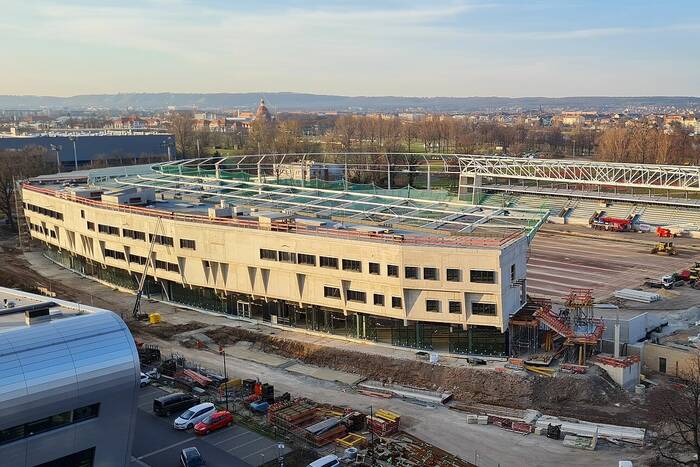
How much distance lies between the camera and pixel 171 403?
2991 centimetres

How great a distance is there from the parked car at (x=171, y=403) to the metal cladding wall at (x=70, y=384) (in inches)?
285

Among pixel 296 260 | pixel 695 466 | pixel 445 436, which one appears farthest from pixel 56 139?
pixel 695 466

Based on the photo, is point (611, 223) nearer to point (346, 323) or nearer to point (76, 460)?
point (346, 323)

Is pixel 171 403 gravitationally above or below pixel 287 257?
Answer: below

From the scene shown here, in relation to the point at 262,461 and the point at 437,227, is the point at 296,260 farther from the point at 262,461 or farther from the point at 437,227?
the point at 262,461

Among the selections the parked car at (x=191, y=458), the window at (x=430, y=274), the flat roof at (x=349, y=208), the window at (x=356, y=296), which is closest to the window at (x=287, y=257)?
the flat roof at (x=349, y=208)

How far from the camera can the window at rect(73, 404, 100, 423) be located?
20.6 meters

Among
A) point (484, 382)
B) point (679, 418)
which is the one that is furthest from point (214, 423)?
point (679, 418)

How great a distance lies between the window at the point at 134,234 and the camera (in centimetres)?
4769

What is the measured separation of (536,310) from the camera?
37.7 meters

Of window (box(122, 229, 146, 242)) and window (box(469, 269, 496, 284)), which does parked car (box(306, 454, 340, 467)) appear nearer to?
window (box(469, 269, 496, 284))

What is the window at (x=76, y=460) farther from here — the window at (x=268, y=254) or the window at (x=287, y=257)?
the window at (x=268, y=254)

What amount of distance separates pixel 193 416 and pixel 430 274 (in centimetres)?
1472

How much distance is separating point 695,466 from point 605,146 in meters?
107
